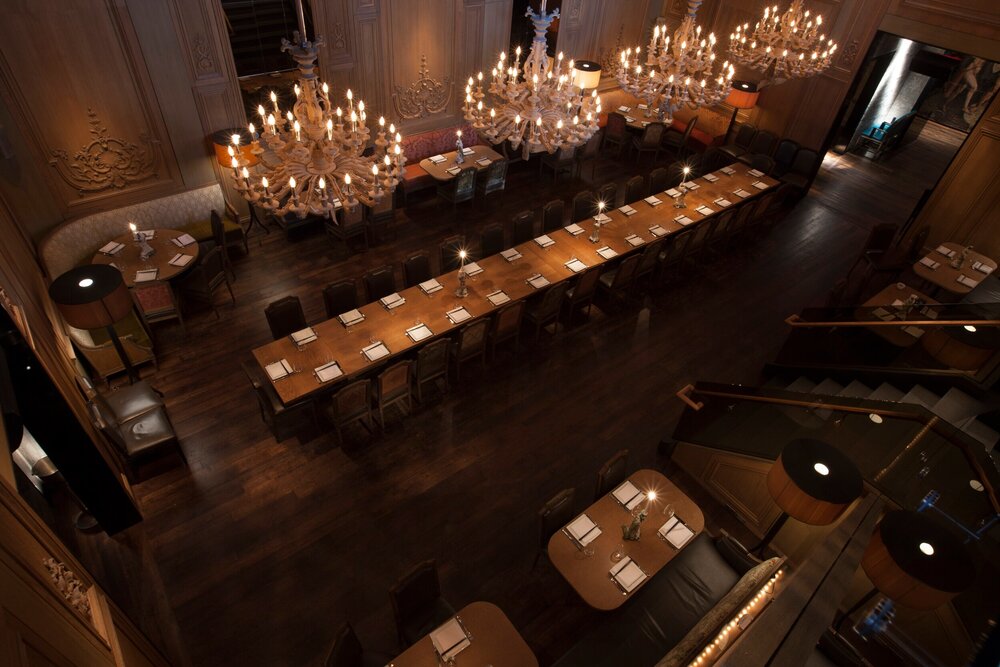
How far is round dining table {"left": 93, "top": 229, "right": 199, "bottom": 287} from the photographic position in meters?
6.70

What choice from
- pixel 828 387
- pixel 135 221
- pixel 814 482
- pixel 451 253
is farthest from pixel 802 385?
pixel 135 221

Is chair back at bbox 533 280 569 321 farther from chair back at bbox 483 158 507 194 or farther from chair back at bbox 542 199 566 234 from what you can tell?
chair back at bbox 483 158 507 194

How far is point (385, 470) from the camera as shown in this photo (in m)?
5.79

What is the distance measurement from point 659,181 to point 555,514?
21.6 ft

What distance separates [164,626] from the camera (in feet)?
15.0

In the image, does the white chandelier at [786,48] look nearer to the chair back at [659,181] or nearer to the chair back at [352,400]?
the chair back at [659,181]

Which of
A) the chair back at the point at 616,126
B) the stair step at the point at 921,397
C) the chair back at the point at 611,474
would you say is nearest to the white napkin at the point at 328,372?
the chair back at the point at 611,474

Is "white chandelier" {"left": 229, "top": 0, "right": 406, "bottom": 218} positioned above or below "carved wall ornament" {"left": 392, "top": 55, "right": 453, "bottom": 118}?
above

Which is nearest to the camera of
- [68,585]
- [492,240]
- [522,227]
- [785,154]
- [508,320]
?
[68,585]

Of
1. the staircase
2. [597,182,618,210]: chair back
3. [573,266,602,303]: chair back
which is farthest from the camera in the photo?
[597,182,618,210]: chair back

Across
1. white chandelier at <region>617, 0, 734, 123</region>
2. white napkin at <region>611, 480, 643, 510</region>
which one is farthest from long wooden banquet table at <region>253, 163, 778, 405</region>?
white napkin at <region>611, 480, 643, 510</region>

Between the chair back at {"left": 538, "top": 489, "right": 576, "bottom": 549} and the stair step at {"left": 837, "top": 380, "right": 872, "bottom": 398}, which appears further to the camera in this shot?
the stair step at {"left": 837, "top": 380, "right": 872, "bottom": 398}

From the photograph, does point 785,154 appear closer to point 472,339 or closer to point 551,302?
point 551,302

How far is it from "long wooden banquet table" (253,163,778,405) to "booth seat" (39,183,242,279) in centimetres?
275
